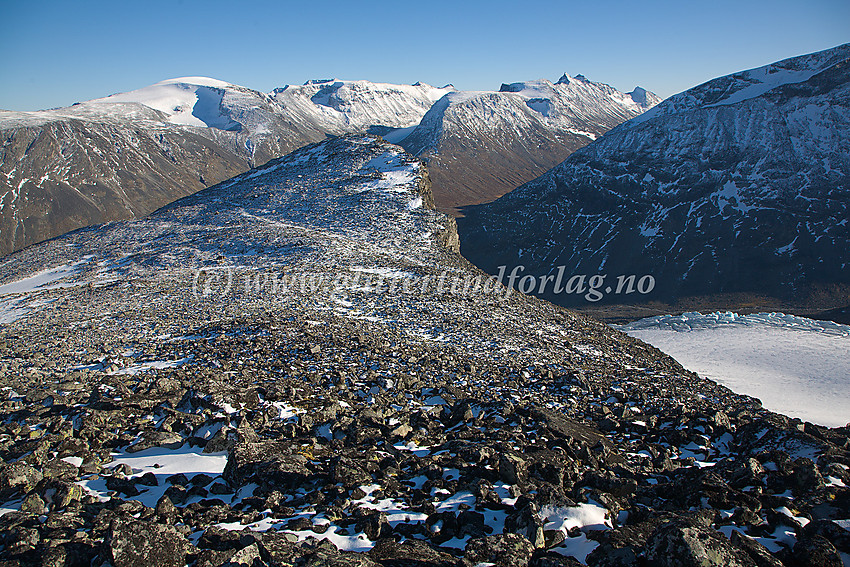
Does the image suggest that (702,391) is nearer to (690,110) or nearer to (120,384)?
(120,384)

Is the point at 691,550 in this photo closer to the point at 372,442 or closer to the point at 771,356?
the point at 372,442

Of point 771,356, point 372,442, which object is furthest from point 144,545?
point 771,356

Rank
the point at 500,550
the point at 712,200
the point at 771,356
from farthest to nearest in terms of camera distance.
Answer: the point at 712,200 → the point at 771,356 → the point at 500,550

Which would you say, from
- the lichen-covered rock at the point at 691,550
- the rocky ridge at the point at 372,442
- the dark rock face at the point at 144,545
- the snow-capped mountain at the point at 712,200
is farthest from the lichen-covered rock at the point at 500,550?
the snow-capped mountain at the point at 712,200

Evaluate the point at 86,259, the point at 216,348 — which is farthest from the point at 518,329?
the point at 86,259

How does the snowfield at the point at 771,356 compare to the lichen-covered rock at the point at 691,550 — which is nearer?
the lichen-covered rock at the point at 691,550

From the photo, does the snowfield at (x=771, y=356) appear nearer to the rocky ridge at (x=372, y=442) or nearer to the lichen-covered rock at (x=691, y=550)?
the rocky ridge at (x=372, y=442)
